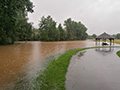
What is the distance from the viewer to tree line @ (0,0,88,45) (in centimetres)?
543

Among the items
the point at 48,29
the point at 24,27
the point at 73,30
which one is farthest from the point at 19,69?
the point at 73,30

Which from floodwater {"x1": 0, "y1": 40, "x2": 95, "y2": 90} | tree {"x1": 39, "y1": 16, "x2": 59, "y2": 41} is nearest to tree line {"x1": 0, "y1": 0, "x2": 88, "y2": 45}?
tree {"x1": 39, "y1": 16, "x2": 59, "y2": 41}

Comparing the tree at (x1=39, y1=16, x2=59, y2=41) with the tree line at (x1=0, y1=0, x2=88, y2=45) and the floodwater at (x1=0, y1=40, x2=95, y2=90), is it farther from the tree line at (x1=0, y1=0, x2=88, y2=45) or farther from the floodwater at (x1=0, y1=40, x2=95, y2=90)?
the floodwater at (x1=0, y1=40, x2=95, y2=90)

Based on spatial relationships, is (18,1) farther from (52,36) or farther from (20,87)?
(52,36)

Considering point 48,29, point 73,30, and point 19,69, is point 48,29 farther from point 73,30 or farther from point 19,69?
point 19,69

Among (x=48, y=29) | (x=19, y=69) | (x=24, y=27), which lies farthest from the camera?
(x=48, y=29)

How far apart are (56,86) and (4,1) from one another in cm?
548

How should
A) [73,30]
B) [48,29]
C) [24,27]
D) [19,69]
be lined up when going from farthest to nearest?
1. [73,30]
2. [48,29]
3. [24,27]
4. [19,69]

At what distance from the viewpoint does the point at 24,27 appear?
25.8 meters

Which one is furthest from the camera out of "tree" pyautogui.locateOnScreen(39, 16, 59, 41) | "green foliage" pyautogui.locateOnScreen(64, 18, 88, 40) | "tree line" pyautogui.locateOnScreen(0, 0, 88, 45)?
"green foliage" pyautogui.locateOnScreen(64, 18, 88, 40)

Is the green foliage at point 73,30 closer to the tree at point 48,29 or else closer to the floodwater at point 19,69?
the tree at point 48,29

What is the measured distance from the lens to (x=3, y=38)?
58.2 feet

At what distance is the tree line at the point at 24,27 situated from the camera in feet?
17.8

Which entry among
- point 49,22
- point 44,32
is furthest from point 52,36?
point 49,22
